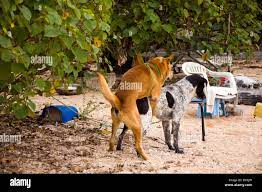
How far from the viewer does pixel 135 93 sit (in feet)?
16.1

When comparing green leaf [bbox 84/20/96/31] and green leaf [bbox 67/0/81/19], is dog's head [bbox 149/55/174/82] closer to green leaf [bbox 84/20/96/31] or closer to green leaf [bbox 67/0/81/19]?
green leaf [bbox 84/20/96/31]

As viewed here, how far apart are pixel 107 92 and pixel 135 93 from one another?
1.18ft

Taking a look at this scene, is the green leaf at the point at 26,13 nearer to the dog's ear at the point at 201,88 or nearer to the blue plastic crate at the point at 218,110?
the dog's ear at the point at 201,88

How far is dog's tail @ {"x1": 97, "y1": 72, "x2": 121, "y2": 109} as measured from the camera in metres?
4.57

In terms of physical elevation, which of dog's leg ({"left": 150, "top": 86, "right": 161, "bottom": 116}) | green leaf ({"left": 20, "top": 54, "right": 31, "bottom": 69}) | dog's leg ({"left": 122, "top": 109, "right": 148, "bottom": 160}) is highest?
green leaf ({"left": 20, "top": 54, "right": 31, "bottom": 69})

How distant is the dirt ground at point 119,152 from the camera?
4688mm

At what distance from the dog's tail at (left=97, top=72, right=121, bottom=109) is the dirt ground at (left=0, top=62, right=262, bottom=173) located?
568 millimetres

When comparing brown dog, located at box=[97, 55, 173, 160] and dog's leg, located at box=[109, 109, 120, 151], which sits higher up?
brown dog, located at box=[97, 55, 173, 160]

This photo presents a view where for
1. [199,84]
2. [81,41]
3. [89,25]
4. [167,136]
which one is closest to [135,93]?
[167,136]

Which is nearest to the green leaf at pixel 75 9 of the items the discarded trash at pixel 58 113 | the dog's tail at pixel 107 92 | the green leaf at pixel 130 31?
the dog's tail at pixel 107 92

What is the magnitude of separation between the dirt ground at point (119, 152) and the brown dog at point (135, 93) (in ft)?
0.92

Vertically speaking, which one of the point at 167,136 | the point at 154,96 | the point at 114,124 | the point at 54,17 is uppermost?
the point at 54,17

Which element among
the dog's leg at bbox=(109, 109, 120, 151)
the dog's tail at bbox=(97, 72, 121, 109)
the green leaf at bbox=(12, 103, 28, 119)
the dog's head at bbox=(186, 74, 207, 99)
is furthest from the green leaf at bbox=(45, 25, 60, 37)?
the dog's head at bbox=(186, 74, 207, 99)

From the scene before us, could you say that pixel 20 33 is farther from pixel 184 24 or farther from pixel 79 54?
pixel 184 24
